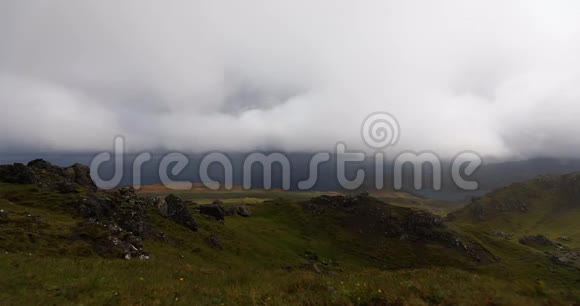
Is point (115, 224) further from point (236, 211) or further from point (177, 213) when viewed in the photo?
point (236, 211)

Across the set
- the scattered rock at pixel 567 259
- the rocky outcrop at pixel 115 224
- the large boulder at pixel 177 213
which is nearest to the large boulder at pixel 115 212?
the rocky outcrop at pixel 115 224

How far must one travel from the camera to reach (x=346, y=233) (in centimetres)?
14712

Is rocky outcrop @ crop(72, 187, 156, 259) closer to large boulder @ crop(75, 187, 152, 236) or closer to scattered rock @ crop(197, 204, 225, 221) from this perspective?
large boulder @ crop(75, 187, 152, 236)

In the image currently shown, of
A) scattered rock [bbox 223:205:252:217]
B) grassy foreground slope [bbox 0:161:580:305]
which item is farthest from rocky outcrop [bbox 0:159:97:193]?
scattered rock [bbox 223:205:252:217]

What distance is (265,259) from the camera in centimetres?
8912

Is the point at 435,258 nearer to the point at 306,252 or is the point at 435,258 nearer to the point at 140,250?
the point at 306,252

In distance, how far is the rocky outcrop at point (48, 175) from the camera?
2990 inches

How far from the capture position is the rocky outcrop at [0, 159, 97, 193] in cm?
7594

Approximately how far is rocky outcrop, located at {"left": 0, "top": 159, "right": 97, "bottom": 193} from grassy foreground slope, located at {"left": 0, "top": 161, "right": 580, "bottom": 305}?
220cm

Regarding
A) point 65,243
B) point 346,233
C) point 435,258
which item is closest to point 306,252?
point 346,233

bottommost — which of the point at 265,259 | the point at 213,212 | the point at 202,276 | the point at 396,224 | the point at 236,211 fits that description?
the point at 396,224

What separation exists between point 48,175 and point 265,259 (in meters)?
56.5

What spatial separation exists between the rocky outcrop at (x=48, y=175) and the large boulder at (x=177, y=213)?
57.0ft

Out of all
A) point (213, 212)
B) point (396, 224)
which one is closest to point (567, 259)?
point (396, 224)
